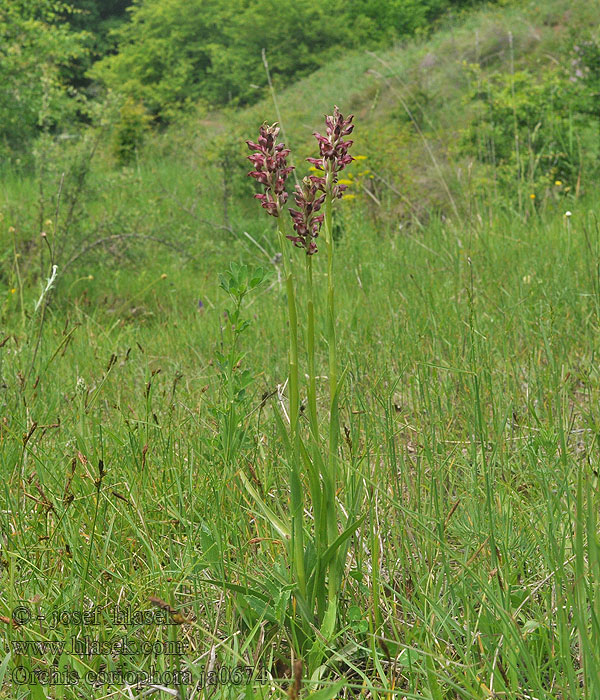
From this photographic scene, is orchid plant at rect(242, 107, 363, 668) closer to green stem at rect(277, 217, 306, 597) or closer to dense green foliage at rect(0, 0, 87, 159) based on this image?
green stem at rect(277, 217, 306, 597)

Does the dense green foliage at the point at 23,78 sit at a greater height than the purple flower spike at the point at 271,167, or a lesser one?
greater

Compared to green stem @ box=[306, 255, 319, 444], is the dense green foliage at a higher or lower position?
higher

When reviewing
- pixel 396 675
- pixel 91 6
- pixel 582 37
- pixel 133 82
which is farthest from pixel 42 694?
pixel 91 6

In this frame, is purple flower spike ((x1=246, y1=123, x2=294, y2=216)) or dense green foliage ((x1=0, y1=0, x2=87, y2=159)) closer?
purple flower spike ((x1=246, y1=123, x2=294, y2=216))

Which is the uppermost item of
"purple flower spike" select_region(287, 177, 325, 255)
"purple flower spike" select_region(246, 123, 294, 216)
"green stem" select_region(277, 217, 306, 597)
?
"purple flower spike" select_region(246, 123, 294, 216)

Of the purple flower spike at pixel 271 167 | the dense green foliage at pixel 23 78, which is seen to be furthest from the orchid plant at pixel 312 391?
the dense green foliage at pixel 23 78

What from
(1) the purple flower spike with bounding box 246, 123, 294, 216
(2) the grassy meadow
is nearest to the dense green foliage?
(2) the grassy meadow

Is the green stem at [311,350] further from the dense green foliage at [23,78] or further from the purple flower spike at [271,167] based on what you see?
the dense green foliage at [23,78]

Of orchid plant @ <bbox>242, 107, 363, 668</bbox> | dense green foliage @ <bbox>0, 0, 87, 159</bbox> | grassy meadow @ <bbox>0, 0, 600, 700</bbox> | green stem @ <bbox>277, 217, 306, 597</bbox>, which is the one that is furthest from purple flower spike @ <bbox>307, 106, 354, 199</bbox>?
dense green foliage @ <bbox>0, 0, 87, 159</bbox>

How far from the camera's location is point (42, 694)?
95 centimetres

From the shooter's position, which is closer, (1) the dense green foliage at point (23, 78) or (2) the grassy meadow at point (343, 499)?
(2) the grassy meadow at point (343, 499)

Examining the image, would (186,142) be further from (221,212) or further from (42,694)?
(42,694)

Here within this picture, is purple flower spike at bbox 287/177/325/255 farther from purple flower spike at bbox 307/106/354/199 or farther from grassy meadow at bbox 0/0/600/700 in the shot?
grassy meadow at bbox 0/0/600/700

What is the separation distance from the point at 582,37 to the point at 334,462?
6.28m
